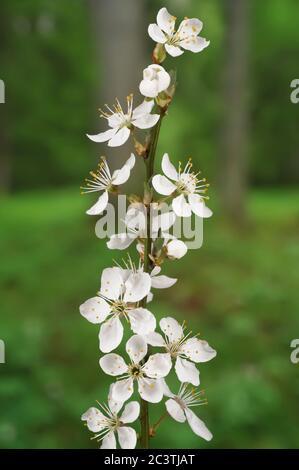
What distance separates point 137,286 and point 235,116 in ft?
19.1

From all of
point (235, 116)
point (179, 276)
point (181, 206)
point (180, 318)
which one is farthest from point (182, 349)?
point (235, 116)

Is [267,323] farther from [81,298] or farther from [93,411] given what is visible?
[93,411]

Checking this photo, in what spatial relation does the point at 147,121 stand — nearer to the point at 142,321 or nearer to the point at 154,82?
the point at 154,82

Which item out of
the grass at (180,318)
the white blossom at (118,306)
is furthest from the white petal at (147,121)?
the grass at (180,318)

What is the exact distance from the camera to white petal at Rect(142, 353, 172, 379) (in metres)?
0.97

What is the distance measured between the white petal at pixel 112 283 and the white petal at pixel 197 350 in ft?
0.52

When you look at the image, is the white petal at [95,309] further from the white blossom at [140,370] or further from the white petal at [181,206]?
the white petal at [181,206]

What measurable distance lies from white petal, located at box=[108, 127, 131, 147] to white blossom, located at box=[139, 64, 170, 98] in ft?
0.26

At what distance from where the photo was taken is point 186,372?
1.04 m

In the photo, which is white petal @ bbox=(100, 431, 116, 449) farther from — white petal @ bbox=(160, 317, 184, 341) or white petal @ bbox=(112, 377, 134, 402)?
white petal @ bbox=(160, 317, 184, 341)

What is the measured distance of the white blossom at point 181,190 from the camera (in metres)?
1.03

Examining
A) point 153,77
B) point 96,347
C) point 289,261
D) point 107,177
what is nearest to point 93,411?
point 107,177

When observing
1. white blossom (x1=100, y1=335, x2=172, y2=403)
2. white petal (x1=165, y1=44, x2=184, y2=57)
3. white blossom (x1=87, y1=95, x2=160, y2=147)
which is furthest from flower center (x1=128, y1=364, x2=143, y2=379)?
white petal (x1=165, y1=44, x2=184, y2=57)
